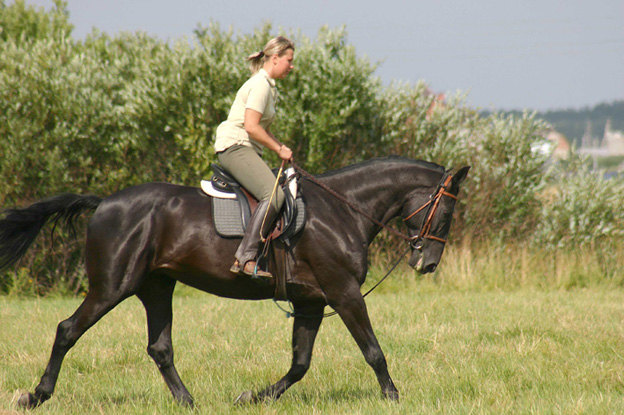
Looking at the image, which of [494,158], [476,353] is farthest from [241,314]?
[494,158]

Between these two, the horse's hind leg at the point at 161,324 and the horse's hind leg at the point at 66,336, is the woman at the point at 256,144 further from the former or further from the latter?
the horse's hind leg at the point at 66,336

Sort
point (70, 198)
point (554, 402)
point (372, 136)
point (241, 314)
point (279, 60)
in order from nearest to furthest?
point (554, 402) → point (279, 60) → point (70, 198) → point (241, 314) → point (372, 136)

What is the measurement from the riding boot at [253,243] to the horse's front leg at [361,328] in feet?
2.15

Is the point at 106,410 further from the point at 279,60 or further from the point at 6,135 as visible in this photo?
the point at 6,135

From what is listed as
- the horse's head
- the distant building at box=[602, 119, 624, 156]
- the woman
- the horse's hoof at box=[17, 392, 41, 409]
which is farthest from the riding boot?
the distant building at box=[602, 119, 624, 156]

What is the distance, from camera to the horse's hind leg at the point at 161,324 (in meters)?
5.93

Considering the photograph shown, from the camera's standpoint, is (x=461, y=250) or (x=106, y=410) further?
(x=461, y=250)

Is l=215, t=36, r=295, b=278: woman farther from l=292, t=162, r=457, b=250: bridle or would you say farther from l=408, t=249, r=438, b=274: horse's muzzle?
l=408, t=249, r=438, b=274: horse's muzzle

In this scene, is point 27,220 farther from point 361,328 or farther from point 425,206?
point 425,206

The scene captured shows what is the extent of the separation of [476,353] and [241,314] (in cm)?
389

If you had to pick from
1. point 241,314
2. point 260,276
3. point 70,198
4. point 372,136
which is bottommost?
point 241,314

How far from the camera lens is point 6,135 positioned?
12430 millimetres

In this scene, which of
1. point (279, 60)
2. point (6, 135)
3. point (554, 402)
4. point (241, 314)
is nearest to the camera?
point (554, 402)

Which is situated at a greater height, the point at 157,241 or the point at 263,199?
the point at 263,199
